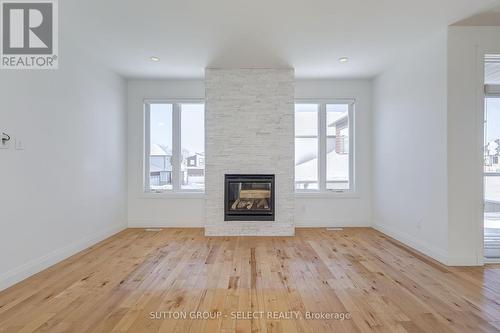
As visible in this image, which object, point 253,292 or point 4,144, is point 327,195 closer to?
point 253,292

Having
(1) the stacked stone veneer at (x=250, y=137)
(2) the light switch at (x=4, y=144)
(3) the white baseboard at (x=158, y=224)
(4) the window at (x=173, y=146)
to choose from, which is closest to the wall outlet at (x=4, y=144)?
(2) the light switch at (x=4, y=144)

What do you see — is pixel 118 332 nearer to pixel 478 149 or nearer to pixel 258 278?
pixel 258 278

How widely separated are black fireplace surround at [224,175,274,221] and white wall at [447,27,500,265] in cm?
241

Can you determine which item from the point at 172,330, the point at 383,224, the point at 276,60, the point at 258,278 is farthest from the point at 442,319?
the point at 276,60

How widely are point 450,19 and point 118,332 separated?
14.0ft

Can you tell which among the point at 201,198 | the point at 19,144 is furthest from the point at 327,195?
the point at 19,144

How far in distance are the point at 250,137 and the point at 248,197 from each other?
99 cm

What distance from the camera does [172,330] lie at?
1.94 meters

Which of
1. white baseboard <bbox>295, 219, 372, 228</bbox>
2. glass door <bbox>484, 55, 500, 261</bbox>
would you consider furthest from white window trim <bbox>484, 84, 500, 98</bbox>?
white baseboard <bbox>295, 219, 372, 228</bbox>

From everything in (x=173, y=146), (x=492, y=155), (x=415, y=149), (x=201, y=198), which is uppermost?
(x=173, y=146)

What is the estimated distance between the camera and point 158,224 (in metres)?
5.14

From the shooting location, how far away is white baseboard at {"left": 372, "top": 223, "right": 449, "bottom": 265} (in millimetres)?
3220

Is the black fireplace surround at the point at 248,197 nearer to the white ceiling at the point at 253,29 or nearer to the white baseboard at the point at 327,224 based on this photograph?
the white baseboard at the point at 327,224

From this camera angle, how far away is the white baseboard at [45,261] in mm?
2596
